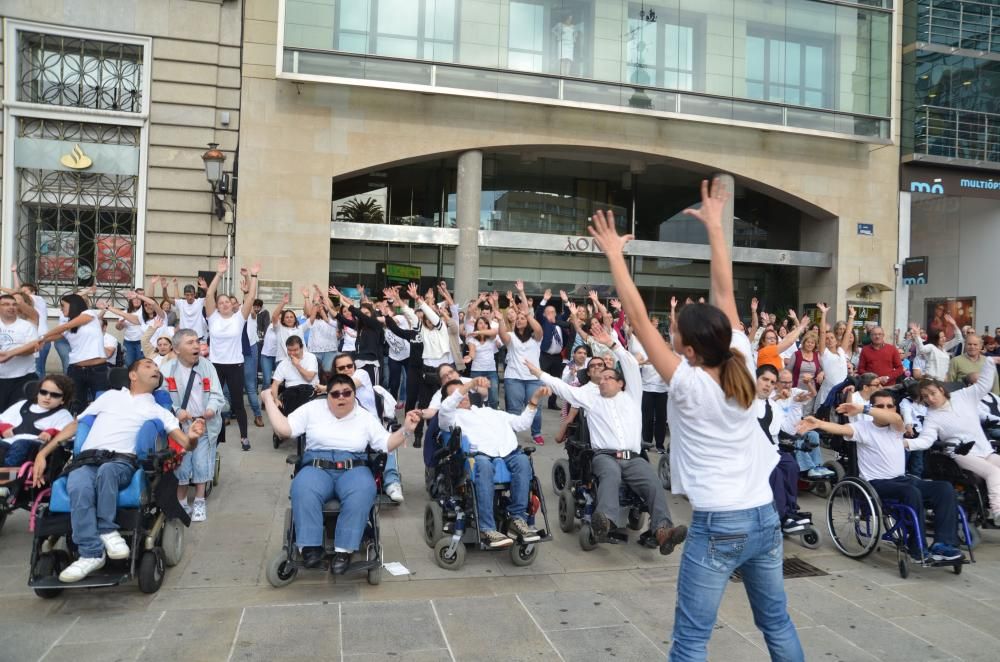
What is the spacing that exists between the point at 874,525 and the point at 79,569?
221 inches

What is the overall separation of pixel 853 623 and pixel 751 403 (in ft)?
8.96

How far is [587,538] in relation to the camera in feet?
18.8

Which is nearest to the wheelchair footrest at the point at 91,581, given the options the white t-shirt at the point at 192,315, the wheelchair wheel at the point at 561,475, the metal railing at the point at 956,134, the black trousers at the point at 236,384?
the wheelchair wheel at the point at 561,475

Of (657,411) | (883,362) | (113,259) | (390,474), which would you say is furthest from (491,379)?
(113,259)

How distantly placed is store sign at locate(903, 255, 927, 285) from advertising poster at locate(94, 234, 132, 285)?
19.9 m

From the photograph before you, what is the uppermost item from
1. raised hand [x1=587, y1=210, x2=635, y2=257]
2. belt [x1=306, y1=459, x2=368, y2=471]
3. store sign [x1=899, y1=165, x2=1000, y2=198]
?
store sign [x1=899, y1=165, x2=1000, y2=198]

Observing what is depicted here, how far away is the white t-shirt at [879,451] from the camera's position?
5734mm

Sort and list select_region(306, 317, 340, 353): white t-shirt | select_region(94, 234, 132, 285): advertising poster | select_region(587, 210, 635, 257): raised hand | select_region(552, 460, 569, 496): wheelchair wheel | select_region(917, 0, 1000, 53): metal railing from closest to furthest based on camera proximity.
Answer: select_region(587, 210, 635, 257): raised hand
select_region(552, 460, 569, 496): wheelchair wheel
select_region(306, 317, 340, 353): white t-shirt
select_region(94, 234, 132, 285): advertising poster
select_region(917, 0, 1000, 53): metal railing

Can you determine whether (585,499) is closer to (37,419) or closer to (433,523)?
(433,523)

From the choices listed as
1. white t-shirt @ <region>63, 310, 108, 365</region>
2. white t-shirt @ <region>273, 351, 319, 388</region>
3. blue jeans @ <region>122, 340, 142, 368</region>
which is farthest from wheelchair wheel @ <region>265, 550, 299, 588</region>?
blue jeans @ <region>122, 340, 142, 368</region>

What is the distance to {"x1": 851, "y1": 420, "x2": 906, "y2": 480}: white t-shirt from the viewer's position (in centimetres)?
573

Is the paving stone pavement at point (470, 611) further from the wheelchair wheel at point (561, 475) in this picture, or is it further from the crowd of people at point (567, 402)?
the wheelchair wheel at point (561, 475)

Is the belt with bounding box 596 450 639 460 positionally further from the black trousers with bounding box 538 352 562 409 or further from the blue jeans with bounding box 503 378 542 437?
the black trousers with bounding box 538 352 562 409

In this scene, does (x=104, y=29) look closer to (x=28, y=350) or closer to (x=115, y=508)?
(x=28, y=350)
